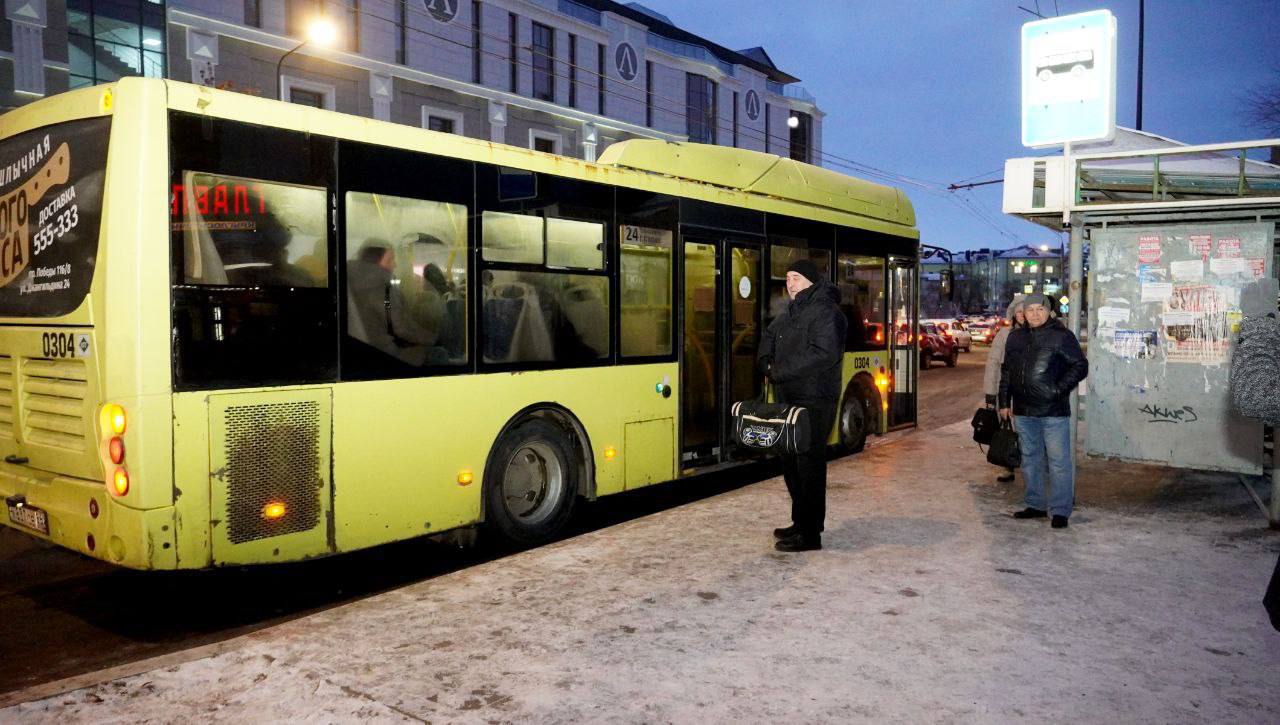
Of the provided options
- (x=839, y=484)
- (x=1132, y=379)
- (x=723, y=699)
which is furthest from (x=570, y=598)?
(x=1132, y=379)

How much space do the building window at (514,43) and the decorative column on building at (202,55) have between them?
10217 millimetres

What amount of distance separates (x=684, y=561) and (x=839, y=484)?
3253 millimetres

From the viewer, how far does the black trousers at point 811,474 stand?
6004 mm

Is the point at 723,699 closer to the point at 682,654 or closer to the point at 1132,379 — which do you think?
the point at 682,654

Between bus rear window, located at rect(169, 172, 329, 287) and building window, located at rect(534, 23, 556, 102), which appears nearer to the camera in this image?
bus rear window, located at rect(169, 172, 329, 287)

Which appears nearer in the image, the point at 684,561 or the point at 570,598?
the point at 570,598

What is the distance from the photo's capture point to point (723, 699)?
3768 mm

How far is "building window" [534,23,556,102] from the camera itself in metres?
32.0

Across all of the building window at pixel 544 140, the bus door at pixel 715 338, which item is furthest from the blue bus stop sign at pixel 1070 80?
the building window at pixel 544 140

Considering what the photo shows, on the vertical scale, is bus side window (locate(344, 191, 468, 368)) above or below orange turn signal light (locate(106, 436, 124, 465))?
above

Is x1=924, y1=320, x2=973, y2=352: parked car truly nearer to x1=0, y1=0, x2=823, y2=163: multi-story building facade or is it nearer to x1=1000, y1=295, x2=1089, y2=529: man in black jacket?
x1=0, y1=0, x2=823, y2=163: multi-story building facade

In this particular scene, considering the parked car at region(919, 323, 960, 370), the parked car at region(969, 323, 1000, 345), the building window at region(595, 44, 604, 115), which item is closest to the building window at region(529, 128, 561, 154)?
the building window at region(595, 44, 604, 115)

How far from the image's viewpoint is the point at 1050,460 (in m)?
6.98

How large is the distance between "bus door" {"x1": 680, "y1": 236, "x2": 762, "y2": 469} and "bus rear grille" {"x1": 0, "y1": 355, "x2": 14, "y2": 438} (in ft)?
16.9
